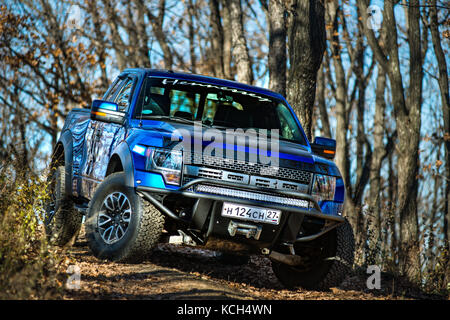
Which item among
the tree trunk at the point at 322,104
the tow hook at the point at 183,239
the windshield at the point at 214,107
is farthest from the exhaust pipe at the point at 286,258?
the tree trunk at the point at 322,104

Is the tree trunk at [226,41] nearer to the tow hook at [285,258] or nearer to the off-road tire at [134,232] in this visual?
the tow hook at [285,258]

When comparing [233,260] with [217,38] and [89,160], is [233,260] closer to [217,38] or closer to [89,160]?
[89,160]

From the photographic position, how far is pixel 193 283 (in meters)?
6.23

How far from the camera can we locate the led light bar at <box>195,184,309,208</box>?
20.5 feet

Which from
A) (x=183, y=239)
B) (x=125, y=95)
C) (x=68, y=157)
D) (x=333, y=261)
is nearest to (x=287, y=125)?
(x=333, y=261)

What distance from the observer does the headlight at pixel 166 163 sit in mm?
6293

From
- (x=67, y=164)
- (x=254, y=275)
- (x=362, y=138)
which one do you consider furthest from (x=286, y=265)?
(x=362, y=138)

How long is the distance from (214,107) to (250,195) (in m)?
1.68

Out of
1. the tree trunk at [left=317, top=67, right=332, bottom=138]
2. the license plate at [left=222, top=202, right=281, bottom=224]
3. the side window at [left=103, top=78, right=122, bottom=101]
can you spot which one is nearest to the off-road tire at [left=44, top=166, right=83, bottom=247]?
the side window at [left=103, top=78, right=122, bottom=101]

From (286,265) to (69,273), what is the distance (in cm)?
263

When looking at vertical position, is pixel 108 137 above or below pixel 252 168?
above

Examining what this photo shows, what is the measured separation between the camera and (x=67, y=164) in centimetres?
886

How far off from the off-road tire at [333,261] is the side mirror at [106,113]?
2450 millimetres
